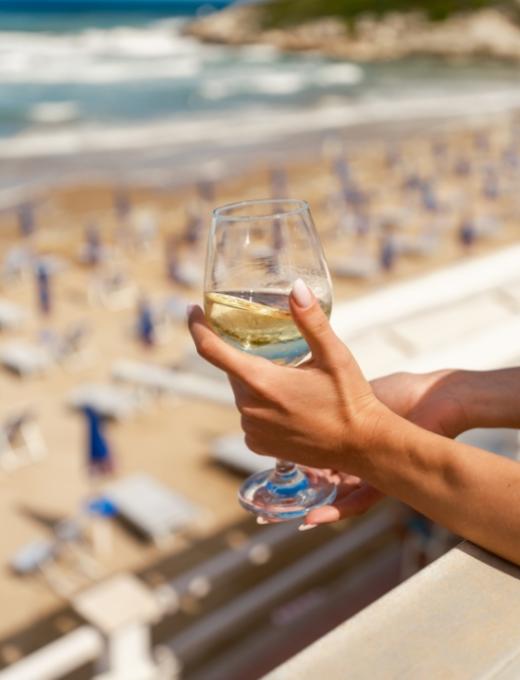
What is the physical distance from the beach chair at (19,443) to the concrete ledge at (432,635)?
788 cm

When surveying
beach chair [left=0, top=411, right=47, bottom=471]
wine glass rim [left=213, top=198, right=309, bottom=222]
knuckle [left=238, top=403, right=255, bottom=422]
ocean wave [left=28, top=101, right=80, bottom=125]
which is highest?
wine glass rim [left=213, top=198, right=309, bottom=222]

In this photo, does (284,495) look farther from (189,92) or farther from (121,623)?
(189,92)

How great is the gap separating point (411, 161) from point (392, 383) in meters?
24.7

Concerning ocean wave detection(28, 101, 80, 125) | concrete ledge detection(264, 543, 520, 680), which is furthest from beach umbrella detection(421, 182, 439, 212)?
concrete ledge detection(264, 543, 520, 680)

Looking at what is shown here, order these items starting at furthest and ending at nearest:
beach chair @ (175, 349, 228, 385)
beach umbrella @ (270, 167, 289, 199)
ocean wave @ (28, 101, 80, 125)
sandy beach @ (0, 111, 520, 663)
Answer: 1. ocean wave @ (28, 101, 80, 125)
2. beach umbrella @ (270, 167, 289, 199)
3. sandy beach @ (0, 111, 520, 663)
4. beach chair @ (175, 349, 228, 385)

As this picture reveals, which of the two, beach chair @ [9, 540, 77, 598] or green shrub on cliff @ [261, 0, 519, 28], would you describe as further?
green shrub on cliff @ [261, 0, 519, 28]

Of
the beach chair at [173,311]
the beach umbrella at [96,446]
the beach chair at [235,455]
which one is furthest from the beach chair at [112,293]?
the beach umbrella at [96,446]

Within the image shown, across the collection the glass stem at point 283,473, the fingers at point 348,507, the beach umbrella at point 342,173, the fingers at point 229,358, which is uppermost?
the fingers at point 229,358

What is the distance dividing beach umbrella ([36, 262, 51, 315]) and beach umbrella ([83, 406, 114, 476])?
5252mm

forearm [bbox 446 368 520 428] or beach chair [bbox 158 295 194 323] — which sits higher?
forearm [bbox 446 368 520 428]

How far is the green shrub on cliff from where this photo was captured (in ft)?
303

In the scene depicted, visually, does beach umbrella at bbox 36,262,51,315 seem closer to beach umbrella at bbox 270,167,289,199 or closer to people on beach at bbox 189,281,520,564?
beach umbrella at bbox 270,167,289,199

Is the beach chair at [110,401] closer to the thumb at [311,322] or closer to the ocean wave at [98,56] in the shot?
the thumb at [311,322]

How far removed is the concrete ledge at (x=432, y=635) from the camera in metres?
0.85
